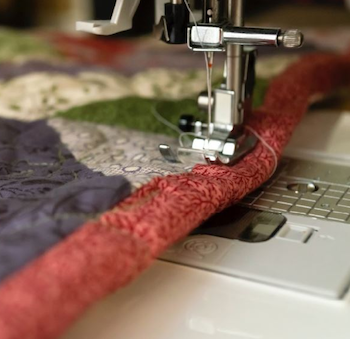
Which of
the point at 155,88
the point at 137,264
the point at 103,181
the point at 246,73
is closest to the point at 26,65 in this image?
the point at 155,88

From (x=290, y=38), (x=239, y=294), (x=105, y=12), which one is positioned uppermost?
(x=290, y=38)

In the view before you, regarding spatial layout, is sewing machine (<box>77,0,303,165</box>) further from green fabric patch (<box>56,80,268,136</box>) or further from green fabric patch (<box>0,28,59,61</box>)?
green fabric patch (<box>0,28,59,61</box>)

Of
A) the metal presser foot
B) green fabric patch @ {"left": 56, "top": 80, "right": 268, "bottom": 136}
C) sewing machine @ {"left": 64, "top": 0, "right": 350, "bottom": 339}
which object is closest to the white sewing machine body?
sewing machine @ {"left": 64, "top": 0, "right": 350, "bottom": 339}

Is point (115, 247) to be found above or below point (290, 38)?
below

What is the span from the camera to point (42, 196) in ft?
2.13

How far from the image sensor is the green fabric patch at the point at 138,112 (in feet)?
3.15

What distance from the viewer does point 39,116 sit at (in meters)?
1.01

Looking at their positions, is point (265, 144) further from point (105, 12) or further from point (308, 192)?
point (105, 12)

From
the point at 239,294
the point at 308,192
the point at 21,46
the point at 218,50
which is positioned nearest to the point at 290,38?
the point at 218,50

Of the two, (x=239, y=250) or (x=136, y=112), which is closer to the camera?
(x=239, y=250)

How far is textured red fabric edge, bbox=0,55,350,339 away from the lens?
1.52ft

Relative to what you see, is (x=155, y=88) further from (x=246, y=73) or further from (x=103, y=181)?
(x=103, y=181)

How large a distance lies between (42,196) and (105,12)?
1730 millimetres

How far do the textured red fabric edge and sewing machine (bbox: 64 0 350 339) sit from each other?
4 centimetres
